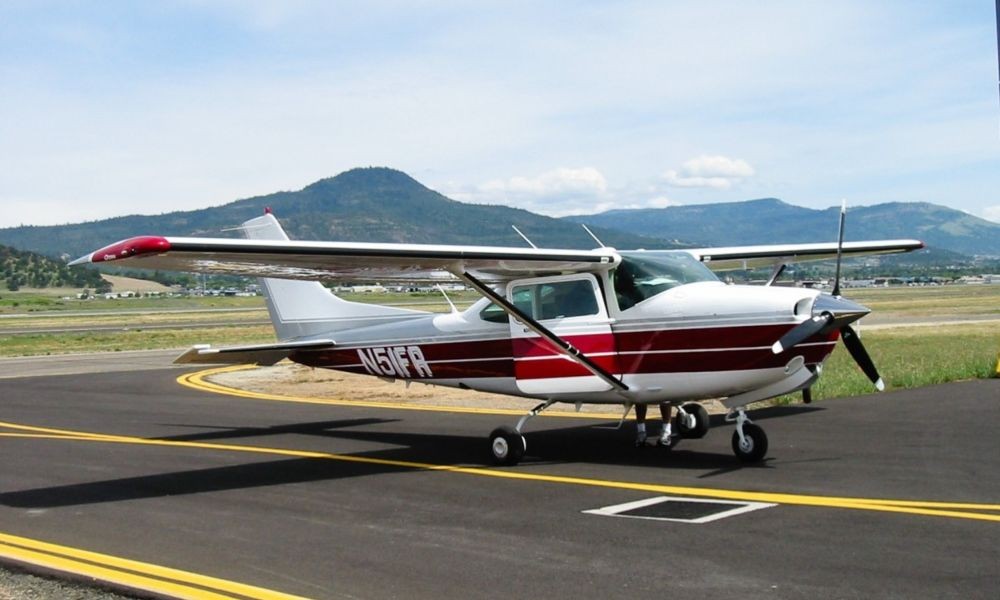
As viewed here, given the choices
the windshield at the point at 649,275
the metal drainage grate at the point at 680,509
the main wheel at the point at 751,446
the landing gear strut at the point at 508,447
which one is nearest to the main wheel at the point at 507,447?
the landing gear strut at the point at 508,447

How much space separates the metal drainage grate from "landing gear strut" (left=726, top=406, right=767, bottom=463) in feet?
6.10

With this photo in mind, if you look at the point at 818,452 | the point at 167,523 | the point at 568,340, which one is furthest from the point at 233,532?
the point at 818,452

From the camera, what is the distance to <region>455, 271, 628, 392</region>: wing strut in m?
11.0

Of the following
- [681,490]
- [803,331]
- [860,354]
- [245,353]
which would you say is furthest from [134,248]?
[860,354]

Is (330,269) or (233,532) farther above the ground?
(330,269)

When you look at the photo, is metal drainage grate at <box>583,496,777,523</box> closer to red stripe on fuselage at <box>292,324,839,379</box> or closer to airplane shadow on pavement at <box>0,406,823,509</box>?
airplane shadow on pavement at <box>0,406,823,509</box>

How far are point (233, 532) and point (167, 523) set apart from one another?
0.74 m

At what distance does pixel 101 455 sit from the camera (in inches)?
480

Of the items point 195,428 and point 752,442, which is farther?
point 195,428

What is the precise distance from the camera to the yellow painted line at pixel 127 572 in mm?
6074

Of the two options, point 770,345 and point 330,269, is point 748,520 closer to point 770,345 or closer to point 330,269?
point 770,345

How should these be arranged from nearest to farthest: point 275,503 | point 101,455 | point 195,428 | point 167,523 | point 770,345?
point 167,523 < point 275,503 < point 770,345 < point 101,455 < point 195,428

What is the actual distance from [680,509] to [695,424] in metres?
3.95

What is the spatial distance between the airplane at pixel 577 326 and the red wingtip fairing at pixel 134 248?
1 cm
